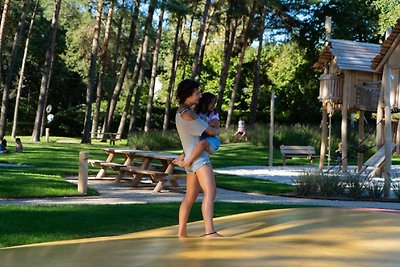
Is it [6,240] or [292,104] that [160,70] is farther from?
[6,240]

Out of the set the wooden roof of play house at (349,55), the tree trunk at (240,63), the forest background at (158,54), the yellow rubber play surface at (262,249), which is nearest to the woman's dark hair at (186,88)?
the yellow rubber play surface at (262,249)

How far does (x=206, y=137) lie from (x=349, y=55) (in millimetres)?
19394

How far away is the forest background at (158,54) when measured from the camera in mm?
37719

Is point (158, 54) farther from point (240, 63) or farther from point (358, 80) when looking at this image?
point (358, 80)

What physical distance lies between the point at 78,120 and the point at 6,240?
150 ft

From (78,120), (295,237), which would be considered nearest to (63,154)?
(295,237)

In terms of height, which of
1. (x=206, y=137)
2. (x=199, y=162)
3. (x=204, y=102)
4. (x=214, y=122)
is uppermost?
(x=204, y=102)

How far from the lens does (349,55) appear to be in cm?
2419

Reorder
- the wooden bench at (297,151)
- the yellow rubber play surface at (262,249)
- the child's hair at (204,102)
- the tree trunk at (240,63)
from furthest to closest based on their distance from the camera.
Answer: the tree trunk at (240,63) → the wooden bench at (297,151) → the child's hair at (204,102) → the yellow rubber play surface at (262,249)

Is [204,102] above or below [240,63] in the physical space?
below

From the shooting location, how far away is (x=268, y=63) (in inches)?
2217

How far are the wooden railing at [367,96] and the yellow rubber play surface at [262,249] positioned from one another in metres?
19.4

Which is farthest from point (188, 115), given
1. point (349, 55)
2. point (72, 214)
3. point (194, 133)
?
point (349, 55)

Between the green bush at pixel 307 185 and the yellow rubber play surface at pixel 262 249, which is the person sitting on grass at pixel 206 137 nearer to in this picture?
the yellow rubber play surface at pixel 262 249
